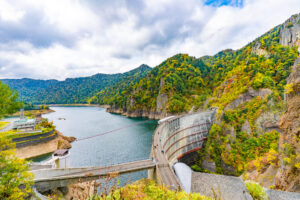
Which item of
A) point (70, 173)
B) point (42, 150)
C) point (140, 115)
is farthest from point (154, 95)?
point (70, 173)

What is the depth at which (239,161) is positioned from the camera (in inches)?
1272

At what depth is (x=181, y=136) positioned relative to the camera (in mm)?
39938

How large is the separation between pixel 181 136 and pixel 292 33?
60.5 m

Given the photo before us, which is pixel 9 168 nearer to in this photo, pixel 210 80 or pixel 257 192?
pixel 257 192

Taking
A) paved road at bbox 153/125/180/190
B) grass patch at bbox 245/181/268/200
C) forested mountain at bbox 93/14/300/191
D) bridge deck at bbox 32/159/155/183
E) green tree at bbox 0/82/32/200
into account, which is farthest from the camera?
bridge deck at bbox 32/159/155/183

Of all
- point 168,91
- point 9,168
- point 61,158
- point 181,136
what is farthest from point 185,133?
point 168,91

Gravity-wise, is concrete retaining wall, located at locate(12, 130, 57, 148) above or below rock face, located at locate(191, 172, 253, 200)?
below

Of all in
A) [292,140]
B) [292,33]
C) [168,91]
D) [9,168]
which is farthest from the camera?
[168,91]

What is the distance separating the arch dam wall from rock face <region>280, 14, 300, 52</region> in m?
41.9

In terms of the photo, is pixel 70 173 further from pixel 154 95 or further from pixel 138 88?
pixel 138 88

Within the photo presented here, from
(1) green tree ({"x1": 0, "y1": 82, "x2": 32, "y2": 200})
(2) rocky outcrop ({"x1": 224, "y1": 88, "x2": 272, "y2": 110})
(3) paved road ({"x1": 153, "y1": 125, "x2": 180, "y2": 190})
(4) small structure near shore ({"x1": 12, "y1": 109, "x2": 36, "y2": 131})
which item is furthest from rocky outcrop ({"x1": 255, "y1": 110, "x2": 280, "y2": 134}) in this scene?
(4) small structure near shore ({"x1": 12, "y1": 109, "x2": 36, "y2": 131})

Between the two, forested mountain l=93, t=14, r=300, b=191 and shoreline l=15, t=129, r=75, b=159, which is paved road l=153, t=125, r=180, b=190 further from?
shoreline l=15, t=129, r=75, b=159

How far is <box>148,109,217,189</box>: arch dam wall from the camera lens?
30734 millimetres

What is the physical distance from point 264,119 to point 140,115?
3196 inches
